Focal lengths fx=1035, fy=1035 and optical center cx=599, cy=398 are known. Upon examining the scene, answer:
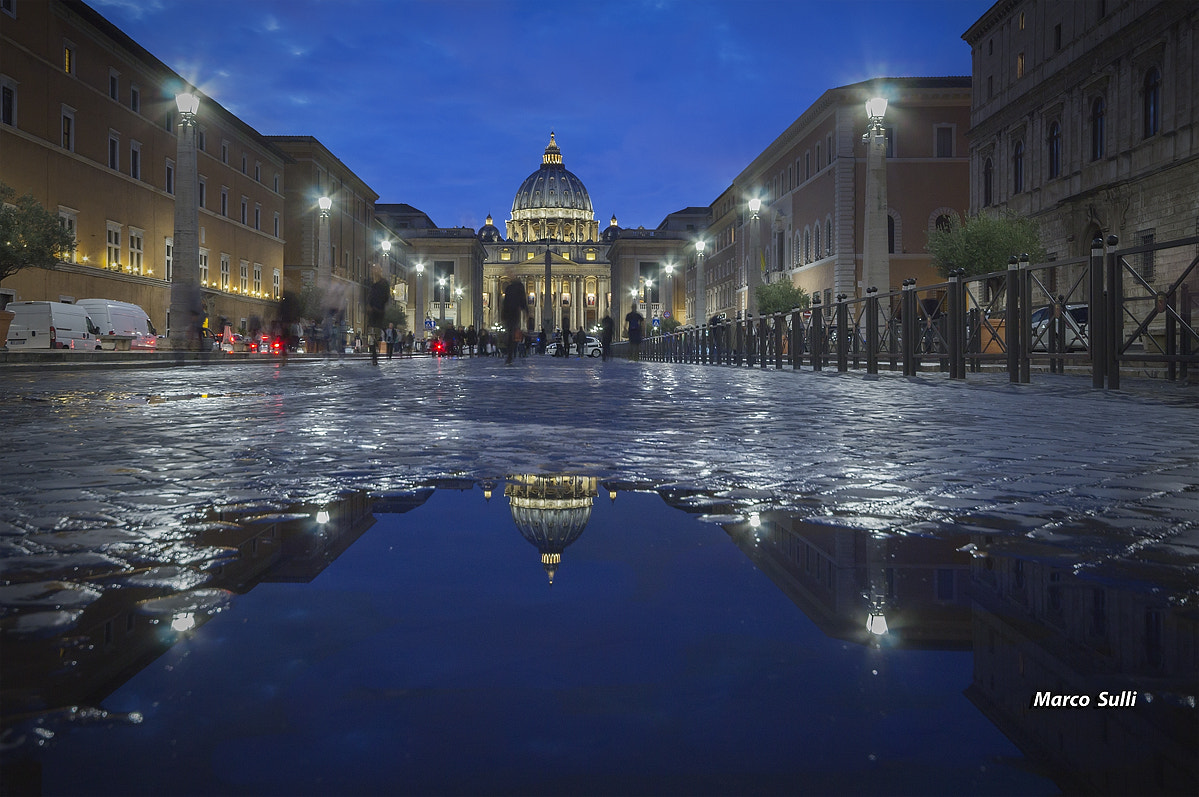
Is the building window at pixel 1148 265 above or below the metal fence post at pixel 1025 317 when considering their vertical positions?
above

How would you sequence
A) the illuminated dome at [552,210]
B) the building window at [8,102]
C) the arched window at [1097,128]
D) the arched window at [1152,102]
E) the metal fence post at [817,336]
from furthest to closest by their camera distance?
the illuminated dome at [552,210]
the building window at [8,102]
the arched window at [1097,128]
the arched window at [1152,102]
the metal fence post at [817,336]

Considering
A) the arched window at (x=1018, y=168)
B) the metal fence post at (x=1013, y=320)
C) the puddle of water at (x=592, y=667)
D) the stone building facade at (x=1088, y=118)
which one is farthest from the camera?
the arched window at (x=1018, y=168)

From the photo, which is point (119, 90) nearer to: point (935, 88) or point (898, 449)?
point (935, 88)

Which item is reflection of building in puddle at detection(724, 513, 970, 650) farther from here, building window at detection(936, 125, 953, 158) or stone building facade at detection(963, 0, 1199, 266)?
building window at detection(936, 125, 953, 158)

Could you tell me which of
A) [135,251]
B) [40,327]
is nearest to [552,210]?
[135,251]

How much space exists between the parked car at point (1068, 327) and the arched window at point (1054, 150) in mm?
20610

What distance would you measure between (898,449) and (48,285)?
3544 cm

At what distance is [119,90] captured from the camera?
4025 centimetres

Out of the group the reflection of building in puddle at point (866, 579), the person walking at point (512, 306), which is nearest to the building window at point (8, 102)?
the person walking at point (512, 306)

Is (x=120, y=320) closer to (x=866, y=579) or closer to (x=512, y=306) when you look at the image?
(x=512, y=306)

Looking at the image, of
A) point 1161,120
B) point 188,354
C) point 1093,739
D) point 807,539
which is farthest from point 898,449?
point 1161,120

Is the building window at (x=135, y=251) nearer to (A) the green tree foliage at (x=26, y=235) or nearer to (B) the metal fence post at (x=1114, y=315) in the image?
(A) the green tree foliage at (x=26, y=235)

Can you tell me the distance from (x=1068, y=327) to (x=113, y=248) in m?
35.9

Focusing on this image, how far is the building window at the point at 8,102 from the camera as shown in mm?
32312
